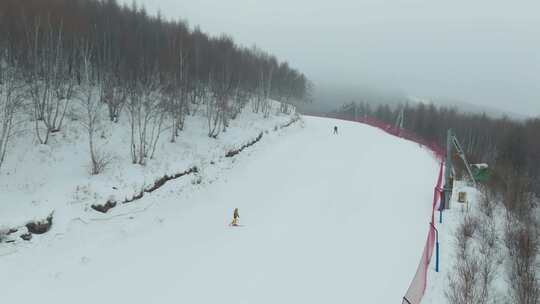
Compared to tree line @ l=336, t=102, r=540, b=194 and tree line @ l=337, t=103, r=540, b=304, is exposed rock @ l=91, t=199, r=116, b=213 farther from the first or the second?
tree line @ l=336, t=102, r=540, b=194

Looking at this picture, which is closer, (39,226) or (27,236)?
(27,236)

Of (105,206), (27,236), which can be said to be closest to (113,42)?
(105,206)

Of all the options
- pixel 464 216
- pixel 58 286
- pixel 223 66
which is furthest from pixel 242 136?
pixel 58 286

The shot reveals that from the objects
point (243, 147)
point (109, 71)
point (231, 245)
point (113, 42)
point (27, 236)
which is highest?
point (113, 42)

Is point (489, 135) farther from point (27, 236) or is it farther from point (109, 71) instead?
point (27, 236)

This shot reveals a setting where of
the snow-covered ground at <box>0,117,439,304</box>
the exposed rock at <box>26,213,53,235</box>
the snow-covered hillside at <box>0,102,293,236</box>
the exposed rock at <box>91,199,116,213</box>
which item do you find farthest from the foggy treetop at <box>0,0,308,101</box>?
the exposed rock at <box>26,213,53,235</box>

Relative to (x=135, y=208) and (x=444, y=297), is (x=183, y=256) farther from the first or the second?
Result: (x=444, y=297)

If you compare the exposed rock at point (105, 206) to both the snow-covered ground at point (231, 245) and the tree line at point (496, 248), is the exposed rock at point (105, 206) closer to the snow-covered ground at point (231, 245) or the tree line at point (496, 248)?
the snow-covered ground at point (231, 245)

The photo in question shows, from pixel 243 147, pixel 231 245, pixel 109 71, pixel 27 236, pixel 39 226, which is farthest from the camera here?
pixel 109 71
